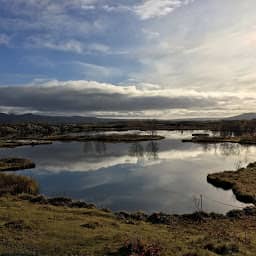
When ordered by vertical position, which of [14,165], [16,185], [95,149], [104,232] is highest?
[104,232]

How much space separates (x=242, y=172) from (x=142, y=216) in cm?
2604

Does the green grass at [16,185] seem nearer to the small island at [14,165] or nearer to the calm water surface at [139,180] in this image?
the calm water surface at [139,180]

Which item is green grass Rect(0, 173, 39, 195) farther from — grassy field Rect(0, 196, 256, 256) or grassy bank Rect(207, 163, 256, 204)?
grassy bank Rect(207, 163, 256, 204)

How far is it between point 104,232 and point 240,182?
25.7 metres

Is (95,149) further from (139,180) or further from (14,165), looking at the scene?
(139,180)

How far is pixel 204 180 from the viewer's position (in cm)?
4397

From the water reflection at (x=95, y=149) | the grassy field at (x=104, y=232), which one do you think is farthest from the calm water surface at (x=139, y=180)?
the grassy field at (x=104, y=232)

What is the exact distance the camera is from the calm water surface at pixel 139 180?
1286 inches

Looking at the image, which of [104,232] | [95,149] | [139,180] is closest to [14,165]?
[139,180]

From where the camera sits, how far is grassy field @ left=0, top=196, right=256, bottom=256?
1469 cm

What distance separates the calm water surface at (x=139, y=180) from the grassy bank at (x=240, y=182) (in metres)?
1.08

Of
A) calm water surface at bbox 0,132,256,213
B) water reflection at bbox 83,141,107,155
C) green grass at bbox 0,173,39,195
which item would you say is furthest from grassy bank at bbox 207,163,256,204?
water reflection at bbox 83,141,107,155

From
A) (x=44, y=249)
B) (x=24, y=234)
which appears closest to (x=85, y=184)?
(x=24, y=234)

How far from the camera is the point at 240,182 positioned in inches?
1554
